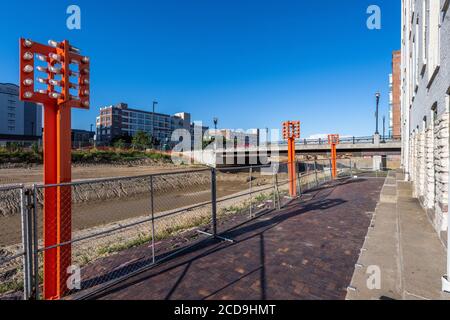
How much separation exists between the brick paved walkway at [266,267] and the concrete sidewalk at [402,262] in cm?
26

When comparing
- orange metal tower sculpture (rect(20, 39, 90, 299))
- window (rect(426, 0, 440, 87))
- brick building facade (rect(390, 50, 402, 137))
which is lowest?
orange metal tower sculpture (rect(20, 39, 90, 299))

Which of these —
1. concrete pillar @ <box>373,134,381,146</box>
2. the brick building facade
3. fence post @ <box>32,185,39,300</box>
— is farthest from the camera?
the brick building facade

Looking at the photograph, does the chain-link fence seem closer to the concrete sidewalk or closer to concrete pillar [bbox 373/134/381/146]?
the concrete sidewalk

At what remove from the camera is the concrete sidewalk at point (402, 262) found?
10.9ft

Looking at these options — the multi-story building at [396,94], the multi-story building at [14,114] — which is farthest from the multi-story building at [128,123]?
the multi-story building at [396,94]

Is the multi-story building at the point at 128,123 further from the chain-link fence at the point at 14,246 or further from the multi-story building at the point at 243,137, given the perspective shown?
the chain-link fence at the point at 14,246

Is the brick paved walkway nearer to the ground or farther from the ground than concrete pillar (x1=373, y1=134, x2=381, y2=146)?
nearer to the ground

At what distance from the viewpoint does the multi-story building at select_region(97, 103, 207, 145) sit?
4409 inches

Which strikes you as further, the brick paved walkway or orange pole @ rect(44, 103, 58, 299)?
orange pole @ rect(44, 103, 58, 299)

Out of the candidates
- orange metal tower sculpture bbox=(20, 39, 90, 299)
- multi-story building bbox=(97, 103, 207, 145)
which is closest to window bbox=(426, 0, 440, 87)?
orange metal tower sculpture bbox=(20, 39, 90, 299)

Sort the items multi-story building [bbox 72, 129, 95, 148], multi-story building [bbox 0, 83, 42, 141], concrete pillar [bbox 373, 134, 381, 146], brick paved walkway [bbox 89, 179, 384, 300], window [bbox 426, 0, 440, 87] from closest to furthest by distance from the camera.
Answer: brick paved walkway [bbox 89, 179, 384, 300]
window [bbox 426, 0, 440, 87]
concrete pillar [bbox 373, 134, 381, 146]
multi-story building [bbox 72, 129, 95, 148]
multi-story building [bbox 0, 83, 42, 141]

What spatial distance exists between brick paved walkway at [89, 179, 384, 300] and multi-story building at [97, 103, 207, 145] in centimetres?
9693
